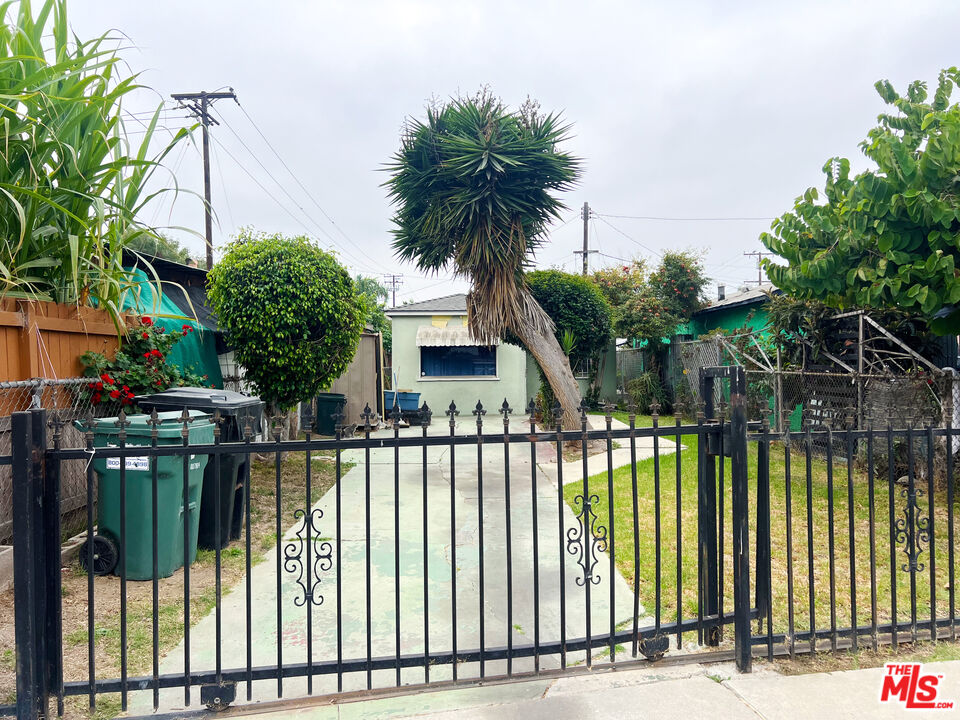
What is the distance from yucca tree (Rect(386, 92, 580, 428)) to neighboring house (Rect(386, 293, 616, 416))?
20.2 feet

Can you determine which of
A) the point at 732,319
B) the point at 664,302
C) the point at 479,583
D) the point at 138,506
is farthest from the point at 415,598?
the point at 664,302

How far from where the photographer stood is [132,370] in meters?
5.28

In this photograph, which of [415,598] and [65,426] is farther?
[65,426]

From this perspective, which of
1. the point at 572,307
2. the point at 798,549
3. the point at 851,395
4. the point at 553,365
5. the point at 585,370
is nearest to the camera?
the point at 798,549

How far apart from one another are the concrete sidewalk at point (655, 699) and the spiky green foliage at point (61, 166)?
3599mm

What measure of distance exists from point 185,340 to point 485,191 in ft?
15.7

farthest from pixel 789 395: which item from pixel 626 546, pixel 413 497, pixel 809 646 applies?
pixel 809 646

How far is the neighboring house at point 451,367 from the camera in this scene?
53.0 ft

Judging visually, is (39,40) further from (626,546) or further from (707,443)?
(626,546)

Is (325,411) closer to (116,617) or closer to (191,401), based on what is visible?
(191,401)

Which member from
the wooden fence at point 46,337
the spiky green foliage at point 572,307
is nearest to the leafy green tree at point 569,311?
the spiky green foliage at point 572,307

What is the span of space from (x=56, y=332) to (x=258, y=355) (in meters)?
2.75

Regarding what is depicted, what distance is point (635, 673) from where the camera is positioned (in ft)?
9.34

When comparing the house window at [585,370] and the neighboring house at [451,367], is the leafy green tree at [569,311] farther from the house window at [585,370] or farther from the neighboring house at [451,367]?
the house window at [585,370]
